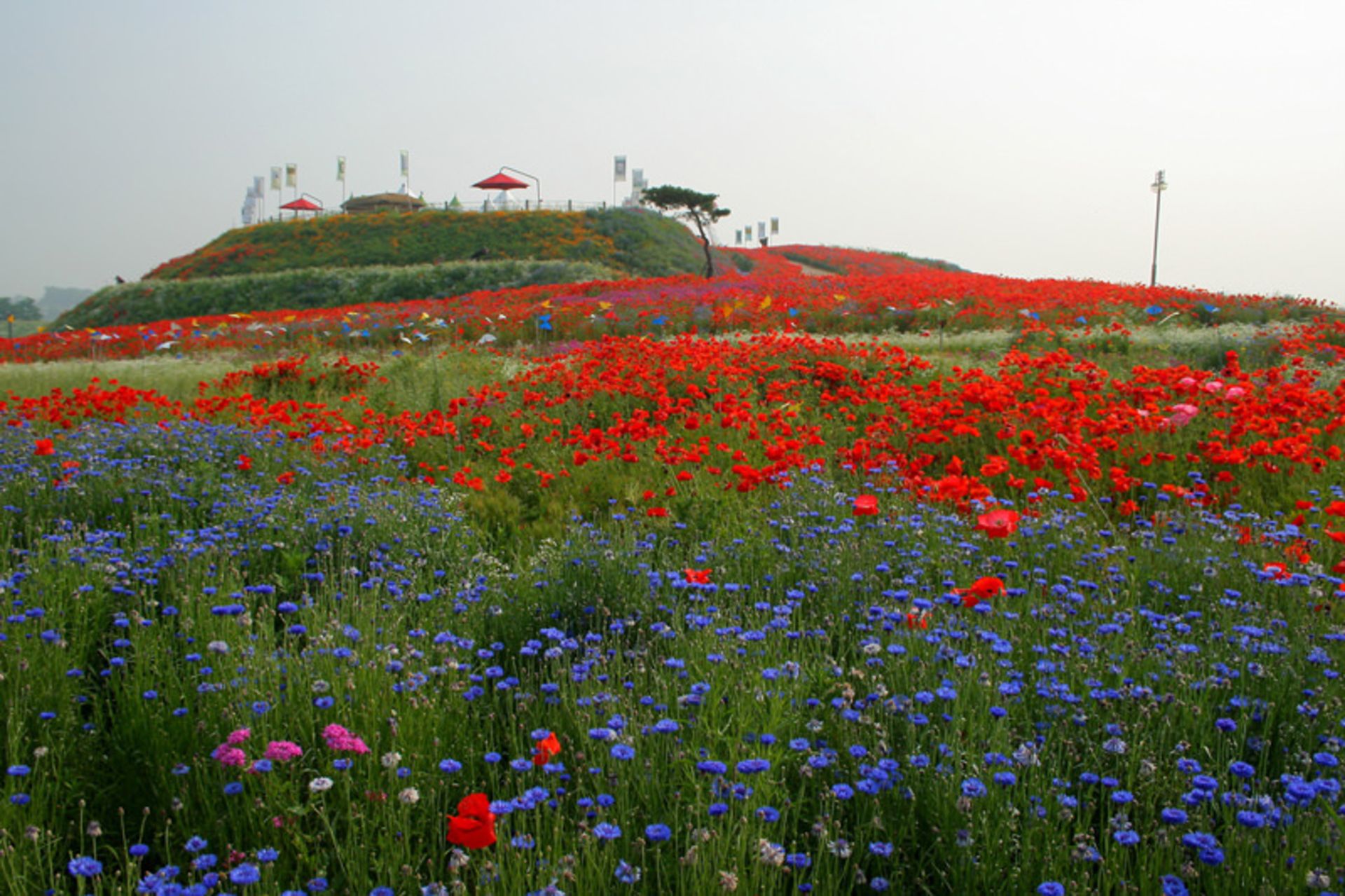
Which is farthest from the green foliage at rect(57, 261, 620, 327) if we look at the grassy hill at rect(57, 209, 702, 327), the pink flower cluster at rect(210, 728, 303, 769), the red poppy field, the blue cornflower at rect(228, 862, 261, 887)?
the blue cornflower at rect(228, 862, 261, 887)

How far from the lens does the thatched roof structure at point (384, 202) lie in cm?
5072

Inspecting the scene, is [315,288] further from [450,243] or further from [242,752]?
[242,752]

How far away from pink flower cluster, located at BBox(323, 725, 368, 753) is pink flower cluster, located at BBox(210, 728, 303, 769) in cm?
2

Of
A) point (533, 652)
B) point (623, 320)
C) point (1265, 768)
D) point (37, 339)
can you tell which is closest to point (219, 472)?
point (533, 652)

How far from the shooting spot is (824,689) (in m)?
2.74

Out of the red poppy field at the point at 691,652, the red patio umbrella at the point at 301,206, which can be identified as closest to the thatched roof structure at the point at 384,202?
the red patio umbrella at the point at 301,206

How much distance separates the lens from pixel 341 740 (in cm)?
215

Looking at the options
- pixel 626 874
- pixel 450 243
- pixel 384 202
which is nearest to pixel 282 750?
pixel 626 874

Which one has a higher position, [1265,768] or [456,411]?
[456,411]

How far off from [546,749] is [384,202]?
5343 centimetres

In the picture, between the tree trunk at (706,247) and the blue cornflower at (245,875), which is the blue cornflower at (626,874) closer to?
the blue cornflower at (245,875)

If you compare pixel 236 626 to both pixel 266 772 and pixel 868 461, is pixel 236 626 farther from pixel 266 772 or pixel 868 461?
pixel 868 461

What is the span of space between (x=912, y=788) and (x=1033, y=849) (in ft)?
0.95

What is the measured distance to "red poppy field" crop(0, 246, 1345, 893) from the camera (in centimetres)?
201
